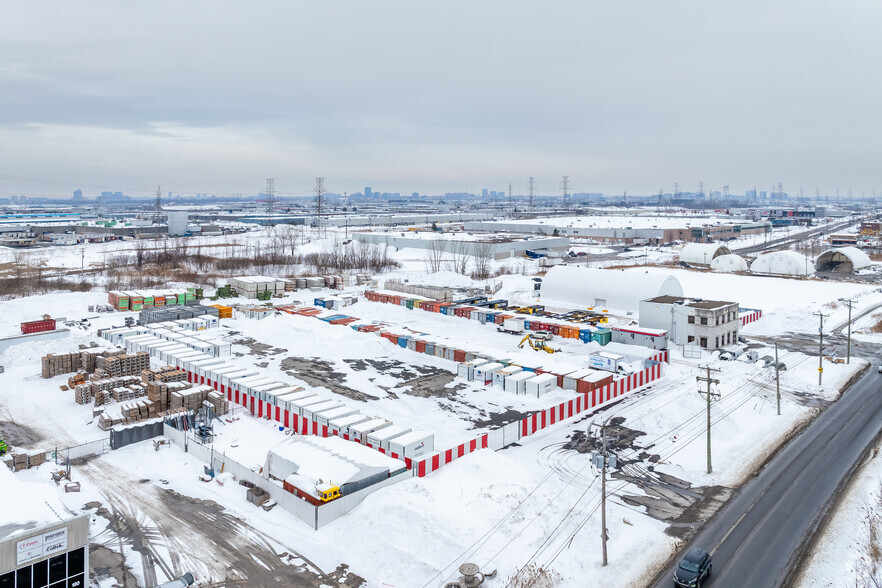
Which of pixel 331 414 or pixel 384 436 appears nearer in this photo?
pixel 384 436

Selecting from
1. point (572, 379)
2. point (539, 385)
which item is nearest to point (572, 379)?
point (572, 379)

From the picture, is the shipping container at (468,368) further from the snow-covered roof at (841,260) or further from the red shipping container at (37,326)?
the snow-covered roof at (841,260)

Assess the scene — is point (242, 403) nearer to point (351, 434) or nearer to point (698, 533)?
point (351, 434)

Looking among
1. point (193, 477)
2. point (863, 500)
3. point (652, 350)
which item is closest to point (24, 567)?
point (193, 477)

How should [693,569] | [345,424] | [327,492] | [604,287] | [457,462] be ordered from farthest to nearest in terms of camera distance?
[604,287], [345,424], [457,462], [327,492], [693,569]

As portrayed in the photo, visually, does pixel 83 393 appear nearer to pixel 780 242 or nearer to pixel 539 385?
pixel 539 385

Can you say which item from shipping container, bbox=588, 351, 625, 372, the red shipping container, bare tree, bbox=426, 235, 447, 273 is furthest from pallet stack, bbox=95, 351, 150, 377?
bare tree, bbox=426, 235, 447, 273

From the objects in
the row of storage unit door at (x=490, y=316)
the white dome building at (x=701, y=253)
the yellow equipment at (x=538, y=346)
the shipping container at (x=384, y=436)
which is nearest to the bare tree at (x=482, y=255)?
the row of storage unit door at (x=490, y=316)
